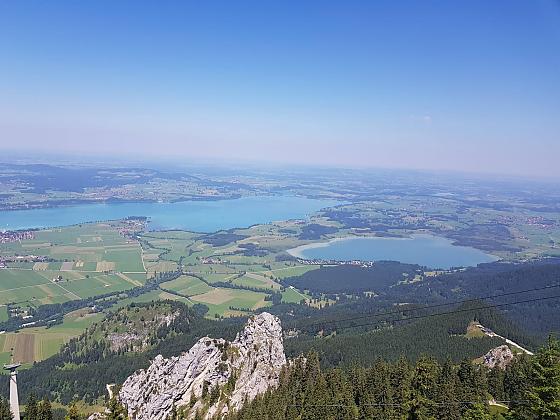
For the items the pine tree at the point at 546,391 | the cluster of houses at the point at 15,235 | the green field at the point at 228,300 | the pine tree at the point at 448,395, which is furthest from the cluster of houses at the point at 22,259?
the pine tree at the point at 546,391

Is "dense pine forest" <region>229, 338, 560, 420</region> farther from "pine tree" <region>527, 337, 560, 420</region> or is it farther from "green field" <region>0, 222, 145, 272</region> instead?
"green field" <region>0, 222, 145, 272</region>

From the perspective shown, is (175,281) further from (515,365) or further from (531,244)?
(531,244)

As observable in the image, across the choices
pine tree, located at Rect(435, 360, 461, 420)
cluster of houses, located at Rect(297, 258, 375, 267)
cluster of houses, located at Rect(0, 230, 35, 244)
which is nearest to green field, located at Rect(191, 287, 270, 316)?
cluster of houses, located at Rect(297, 258, 375, 267)

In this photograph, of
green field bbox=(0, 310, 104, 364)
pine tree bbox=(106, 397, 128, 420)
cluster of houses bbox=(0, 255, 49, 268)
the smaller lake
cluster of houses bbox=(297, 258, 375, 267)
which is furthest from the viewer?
the smaller lake

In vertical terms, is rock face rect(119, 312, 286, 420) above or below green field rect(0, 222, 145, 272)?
above

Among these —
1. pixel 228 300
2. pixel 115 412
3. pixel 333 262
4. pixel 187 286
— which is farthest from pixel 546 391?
pixel 333 262

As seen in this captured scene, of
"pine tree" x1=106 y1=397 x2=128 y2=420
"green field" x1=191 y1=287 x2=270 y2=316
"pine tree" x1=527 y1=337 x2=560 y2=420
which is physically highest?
"pine tree" x1=527 y1=337 x2=560 y2=420

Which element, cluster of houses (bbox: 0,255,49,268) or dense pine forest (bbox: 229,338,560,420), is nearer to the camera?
dense pine forest (bbox: 229,338,560,420)

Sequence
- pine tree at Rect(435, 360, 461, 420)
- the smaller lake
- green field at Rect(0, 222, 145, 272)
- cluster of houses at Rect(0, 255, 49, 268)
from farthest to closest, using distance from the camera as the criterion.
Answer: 1. the smaller lake
2. green field at Rect(0, 222, 145, 272)
3. cluster of houses at Rect(0, 255, 49, 268)
4. pine tree at Rect(435, 360, 461, 420)
